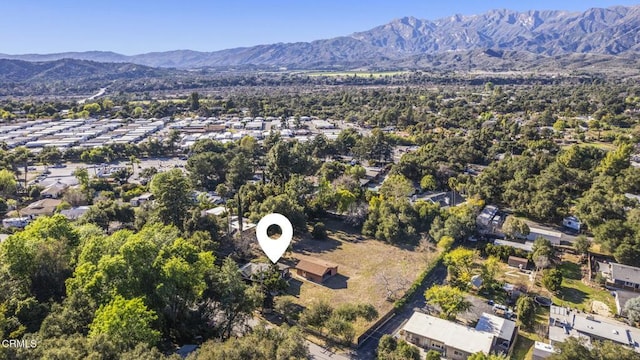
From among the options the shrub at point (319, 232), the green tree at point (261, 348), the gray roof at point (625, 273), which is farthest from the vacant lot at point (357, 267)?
the gray roof at point (625, 273)

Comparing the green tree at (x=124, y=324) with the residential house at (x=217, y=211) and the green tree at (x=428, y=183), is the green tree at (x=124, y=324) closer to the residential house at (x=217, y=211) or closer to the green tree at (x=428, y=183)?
the residential house at (x=217, y=211)

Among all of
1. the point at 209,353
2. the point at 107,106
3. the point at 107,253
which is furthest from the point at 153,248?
the point at 107,106

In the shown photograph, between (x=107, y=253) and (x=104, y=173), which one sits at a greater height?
(x=107, y=253)

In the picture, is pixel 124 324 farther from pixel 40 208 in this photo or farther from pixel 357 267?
pixel 40 208

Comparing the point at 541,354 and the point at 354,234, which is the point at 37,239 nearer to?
the point at 354,234

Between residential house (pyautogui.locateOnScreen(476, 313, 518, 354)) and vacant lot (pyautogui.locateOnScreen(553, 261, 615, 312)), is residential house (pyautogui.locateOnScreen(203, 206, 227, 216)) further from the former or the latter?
vacant lot (pyautogui.locateOnScreen(553, 261, 615, 312))

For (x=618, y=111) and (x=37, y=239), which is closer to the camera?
(x=37, y=239)

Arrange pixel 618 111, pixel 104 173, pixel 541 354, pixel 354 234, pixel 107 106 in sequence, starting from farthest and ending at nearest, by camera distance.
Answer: pixel 107 106
pixel 618 111
pixel 104 173
pixel 354 234
pixel 541 354

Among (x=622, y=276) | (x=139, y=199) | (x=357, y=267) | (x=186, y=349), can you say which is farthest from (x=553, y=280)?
(x=139, y=199)
